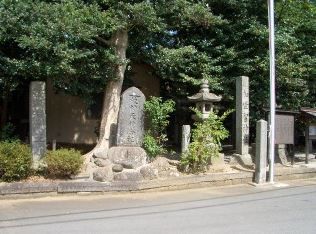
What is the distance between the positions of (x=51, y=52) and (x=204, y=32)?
7.38 meters

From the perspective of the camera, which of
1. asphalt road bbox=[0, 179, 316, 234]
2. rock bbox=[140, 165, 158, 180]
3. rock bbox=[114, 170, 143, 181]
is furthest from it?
rock bbox=[140, 165, 158, 180]

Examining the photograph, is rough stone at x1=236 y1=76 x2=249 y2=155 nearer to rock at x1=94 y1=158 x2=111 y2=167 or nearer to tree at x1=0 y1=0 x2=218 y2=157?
tree at x1=0 y1=0 x2=218 y2=157

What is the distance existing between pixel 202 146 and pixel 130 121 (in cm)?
236

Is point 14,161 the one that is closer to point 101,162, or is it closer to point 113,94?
point 101,162

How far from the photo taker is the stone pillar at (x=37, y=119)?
501 inches

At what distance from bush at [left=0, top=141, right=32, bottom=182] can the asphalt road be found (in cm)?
90

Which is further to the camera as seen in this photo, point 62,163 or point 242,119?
point 242,119

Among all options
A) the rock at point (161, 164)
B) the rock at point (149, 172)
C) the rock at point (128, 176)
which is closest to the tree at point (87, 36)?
the rock at point (161, 164)

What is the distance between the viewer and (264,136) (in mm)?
13906

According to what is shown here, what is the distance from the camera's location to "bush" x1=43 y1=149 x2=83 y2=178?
38.3ft

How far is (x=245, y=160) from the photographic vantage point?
15.5 metres

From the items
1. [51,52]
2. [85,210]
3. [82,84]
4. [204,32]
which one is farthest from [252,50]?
[85,210]

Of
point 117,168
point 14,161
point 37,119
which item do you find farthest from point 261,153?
point 14,161

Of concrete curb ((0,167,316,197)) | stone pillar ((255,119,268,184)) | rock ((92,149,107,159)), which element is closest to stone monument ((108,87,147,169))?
rock ((92,149,107,159))
